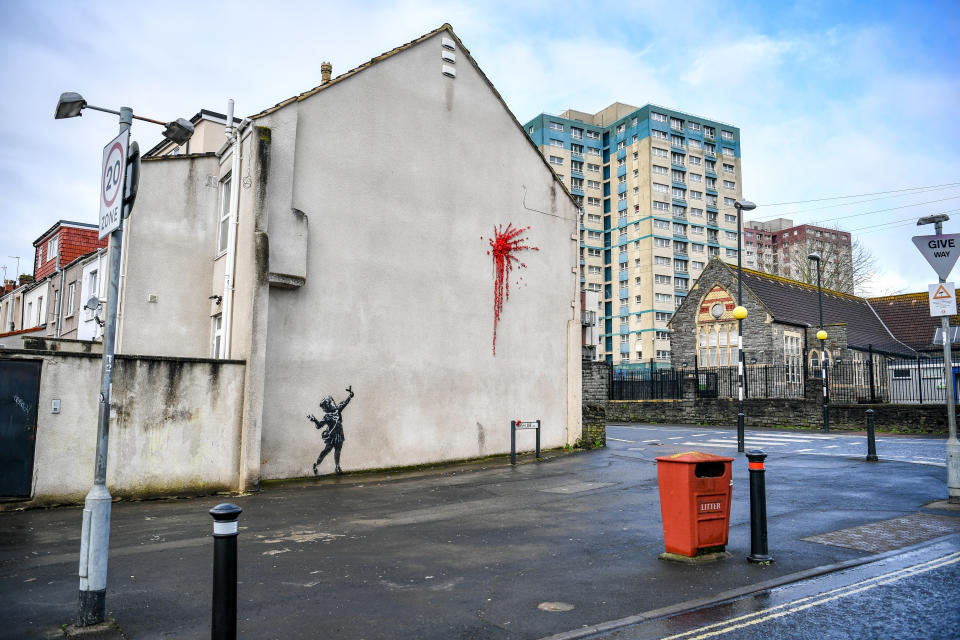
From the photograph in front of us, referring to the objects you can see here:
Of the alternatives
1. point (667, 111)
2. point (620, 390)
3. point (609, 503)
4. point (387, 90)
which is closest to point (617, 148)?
point (667, 111)

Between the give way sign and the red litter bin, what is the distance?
6587 millimetres

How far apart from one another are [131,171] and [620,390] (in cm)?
3808

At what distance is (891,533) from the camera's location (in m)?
8.51

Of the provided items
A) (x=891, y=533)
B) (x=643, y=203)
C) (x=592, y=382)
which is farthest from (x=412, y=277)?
(x=643, y=203)

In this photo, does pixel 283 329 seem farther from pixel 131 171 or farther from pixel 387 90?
pixel 131 171

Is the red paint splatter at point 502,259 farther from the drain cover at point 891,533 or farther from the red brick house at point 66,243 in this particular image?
the red brick house at point 66,243

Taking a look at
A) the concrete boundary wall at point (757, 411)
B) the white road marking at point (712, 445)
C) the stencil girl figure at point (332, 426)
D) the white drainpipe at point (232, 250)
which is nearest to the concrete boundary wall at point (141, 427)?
the white drainpipe at point (232, 250)

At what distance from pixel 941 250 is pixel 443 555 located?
31.7ft

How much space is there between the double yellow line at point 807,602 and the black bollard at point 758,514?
3.36 ft

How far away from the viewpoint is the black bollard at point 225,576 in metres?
4.49

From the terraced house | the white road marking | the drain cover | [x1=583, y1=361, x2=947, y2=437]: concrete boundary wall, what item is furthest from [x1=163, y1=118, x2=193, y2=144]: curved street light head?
the terraced house

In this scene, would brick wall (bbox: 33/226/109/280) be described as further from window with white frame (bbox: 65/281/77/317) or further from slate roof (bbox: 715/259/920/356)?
slate roof (bbox: 715/259/920/356)

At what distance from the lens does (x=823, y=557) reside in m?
7.38

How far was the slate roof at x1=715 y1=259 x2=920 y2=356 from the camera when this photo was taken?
41656 millimetres
